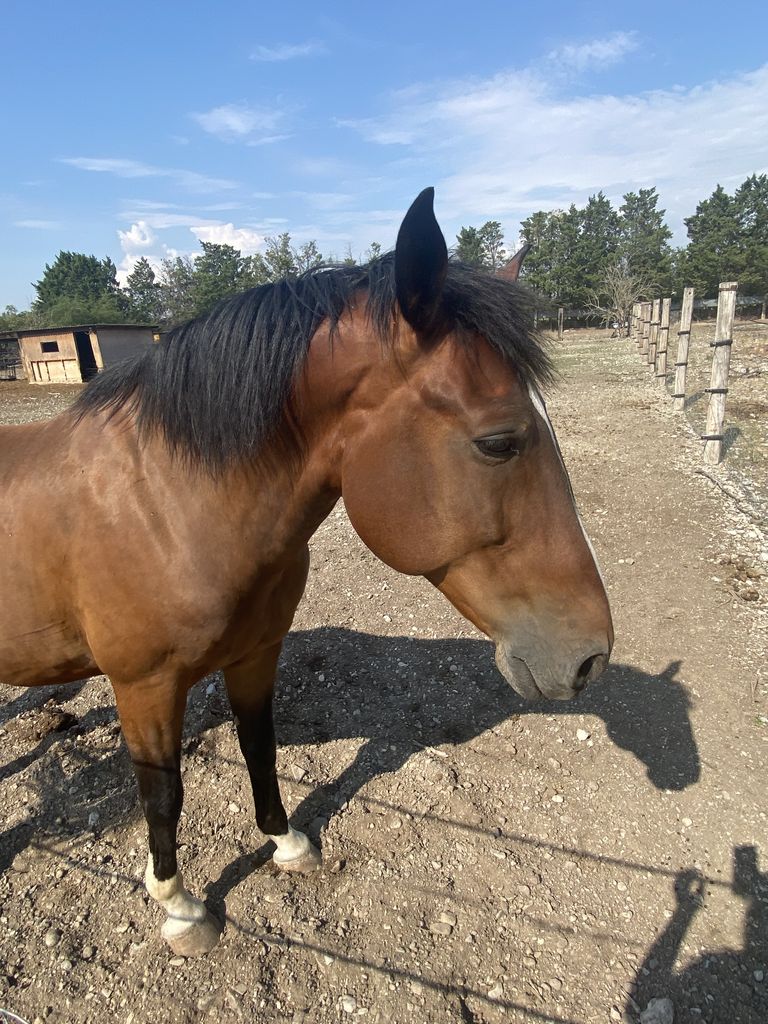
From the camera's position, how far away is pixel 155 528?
173 centimetres

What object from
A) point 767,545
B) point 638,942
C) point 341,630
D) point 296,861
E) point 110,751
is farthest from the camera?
point 767,545

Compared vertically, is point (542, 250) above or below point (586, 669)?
above

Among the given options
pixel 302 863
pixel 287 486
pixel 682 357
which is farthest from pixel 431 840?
pixel 682 357

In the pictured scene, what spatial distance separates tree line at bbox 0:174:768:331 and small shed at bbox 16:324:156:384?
1350 cm

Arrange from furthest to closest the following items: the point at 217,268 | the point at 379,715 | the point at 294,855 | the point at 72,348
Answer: the point at 217,268
the point at 72,348
the point at 379,715
the point at 294,855

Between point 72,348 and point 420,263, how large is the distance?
98.4ft

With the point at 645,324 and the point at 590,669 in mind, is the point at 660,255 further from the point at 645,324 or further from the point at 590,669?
the point at 590,669

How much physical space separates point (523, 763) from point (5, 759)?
3.03 metres

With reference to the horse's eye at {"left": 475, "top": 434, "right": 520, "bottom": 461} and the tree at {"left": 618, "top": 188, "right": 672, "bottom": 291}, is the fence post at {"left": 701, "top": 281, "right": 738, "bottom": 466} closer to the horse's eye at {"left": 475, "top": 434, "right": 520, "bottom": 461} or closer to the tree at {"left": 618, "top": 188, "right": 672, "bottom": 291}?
the horse's eye at {"left": 475, "top": 434, "right": 520, "bottom": 461}

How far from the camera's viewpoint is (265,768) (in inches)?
100

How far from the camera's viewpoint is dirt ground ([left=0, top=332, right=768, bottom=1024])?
202 cm

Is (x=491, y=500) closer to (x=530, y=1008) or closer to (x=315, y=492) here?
(x=315, y=492)

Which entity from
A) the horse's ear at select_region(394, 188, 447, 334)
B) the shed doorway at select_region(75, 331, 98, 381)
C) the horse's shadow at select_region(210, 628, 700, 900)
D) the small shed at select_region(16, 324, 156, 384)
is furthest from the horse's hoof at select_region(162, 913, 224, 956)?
the shed doorway at select_region(75, 331, 98, 381)

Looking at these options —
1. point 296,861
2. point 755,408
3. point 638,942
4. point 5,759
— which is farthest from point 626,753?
point 755,408
